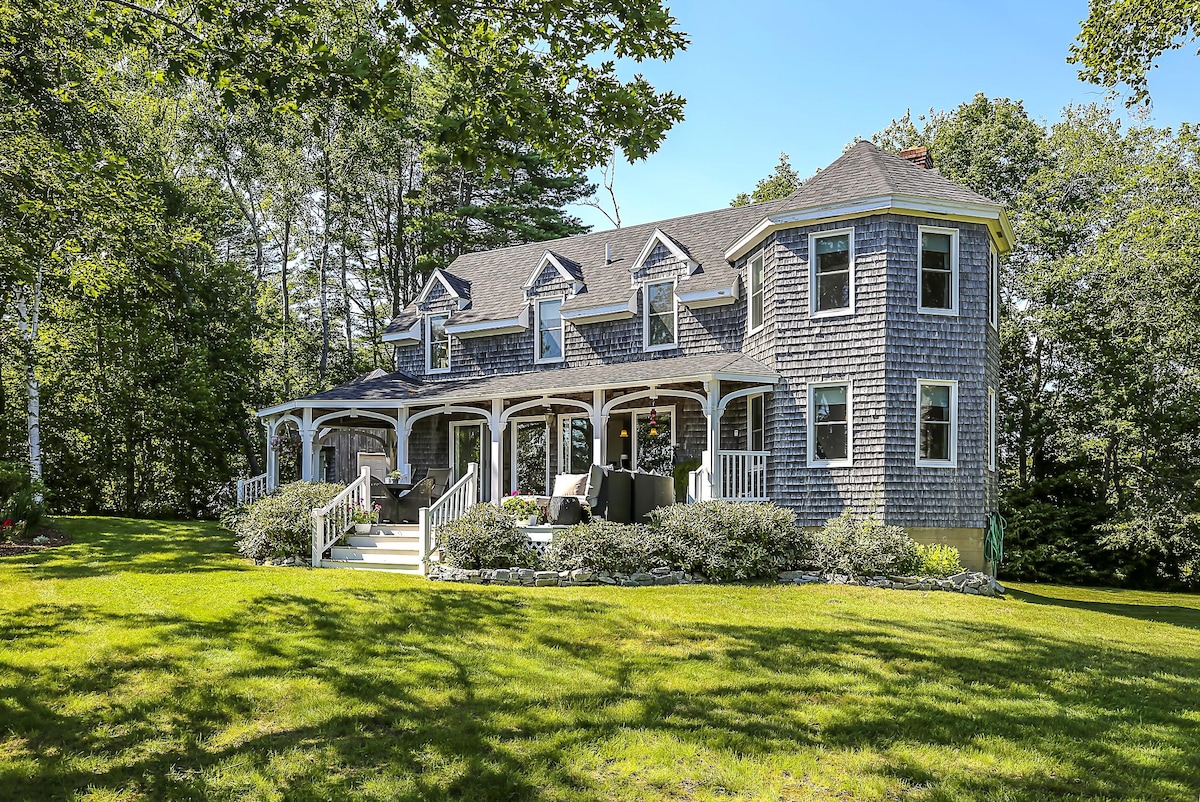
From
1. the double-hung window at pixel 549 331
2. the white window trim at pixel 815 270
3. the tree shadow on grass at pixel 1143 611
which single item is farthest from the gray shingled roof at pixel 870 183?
the tree shadow on grass at pixel 1143 611

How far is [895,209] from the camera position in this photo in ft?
48.4

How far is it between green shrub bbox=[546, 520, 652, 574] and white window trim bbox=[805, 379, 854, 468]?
13.3 feet

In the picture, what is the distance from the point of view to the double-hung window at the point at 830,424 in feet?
49.0

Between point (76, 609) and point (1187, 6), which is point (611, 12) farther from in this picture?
point (76, 609)

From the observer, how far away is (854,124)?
99.5ft

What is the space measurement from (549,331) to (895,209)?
8.79 meters

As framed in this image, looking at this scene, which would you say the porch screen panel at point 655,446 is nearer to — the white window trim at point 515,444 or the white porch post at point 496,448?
the white window trim at point 515,444

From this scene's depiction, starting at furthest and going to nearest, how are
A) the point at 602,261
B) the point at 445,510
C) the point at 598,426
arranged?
the point at 602,261, the point at 598,426, the point at 445,510

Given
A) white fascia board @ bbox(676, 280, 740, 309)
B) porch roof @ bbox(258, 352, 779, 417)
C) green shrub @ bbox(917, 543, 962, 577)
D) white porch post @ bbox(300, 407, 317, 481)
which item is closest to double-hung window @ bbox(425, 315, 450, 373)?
porch roof @ bbox(258, 352, 779, 417)

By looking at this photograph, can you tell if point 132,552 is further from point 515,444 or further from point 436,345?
point 436,345

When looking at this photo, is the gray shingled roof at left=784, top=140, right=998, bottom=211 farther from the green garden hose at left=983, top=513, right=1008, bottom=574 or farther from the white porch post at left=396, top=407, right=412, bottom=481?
the white porch post at left=396, top=407, right=412, bottom=481

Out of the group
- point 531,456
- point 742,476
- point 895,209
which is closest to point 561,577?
point 742,476

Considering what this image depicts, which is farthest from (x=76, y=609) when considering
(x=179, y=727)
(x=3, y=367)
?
(x=3, y=367)

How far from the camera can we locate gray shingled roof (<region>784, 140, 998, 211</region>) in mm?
15039
